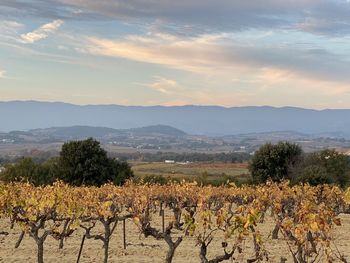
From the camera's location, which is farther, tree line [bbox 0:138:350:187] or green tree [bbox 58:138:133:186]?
tree line [bbox 0:138:350:187]

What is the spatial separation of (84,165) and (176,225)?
129 ft

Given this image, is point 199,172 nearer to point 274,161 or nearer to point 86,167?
point 274,161

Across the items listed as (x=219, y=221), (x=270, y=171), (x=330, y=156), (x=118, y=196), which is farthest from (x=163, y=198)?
(x=330, y=156)

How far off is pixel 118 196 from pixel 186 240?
445cm

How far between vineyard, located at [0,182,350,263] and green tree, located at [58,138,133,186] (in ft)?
61.8

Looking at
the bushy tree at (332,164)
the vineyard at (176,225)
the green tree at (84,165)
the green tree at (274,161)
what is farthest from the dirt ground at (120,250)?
the bushy tree at (332,164)

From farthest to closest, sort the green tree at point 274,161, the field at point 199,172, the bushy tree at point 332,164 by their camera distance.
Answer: the field at point 199,172 < the bushy tree at point 332,164 < the green tree at point 274,161

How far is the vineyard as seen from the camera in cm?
1053

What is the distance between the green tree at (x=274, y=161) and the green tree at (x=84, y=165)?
1627 cm

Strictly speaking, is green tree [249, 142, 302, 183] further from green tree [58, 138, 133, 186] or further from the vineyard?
the vineyard

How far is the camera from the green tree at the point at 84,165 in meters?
52.7

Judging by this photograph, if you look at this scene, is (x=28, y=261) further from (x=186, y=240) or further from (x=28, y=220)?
(x=186, y=240)

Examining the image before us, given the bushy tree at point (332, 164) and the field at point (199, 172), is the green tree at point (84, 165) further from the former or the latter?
the field at point (199, 172)

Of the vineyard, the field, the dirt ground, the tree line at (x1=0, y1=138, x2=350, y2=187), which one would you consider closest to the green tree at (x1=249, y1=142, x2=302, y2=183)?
the tree line at (x1=0, y1=138, x2=350, y2=187)
